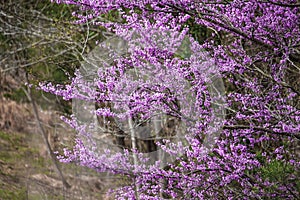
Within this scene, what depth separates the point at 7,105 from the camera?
1061 centimetres

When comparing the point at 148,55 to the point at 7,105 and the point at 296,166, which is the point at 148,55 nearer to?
the point at 296,166

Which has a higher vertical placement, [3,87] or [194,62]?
[3,87]

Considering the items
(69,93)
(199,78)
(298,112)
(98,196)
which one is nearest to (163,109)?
(199,78)

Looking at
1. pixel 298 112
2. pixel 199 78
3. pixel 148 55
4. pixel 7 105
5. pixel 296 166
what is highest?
pixel 7 105

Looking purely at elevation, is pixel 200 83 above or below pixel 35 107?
below

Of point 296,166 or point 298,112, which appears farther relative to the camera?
point 296,166

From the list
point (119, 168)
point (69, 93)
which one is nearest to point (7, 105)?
point (119, 168)

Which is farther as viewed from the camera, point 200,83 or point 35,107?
point 35,107

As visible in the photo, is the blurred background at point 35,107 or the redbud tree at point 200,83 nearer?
the redbud tree at point 200,83

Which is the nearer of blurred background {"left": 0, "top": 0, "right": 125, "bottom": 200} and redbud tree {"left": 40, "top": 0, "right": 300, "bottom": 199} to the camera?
redbud tree {"left": 40, "top": 0, "right": 300, "bottom": 199}

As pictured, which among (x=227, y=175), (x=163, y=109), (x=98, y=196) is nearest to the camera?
(x=163, y=109)

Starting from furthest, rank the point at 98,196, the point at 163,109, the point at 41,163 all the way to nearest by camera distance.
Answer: the point at 41,163, the point at 98,196, the point at 163,109

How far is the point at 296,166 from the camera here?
4.20 metres

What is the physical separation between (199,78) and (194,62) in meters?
0.14
